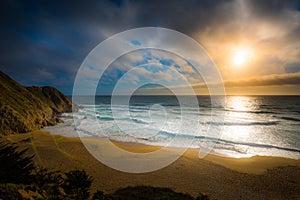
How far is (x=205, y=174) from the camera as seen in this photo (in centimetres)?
890

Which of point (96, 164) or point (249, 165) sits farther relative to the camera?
point (249, 165)

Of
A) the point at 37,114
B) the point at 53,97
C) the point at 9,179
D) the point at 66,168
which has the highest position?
the point at 53,97

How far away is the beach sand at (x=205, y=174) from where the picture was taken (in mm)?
7223

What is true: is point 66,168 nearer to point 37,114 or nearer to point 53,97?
point 37,114

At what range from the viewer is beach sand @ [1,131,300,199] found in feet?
23.7

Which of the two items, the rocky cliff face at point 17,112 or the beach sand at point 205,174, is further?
the rocky cliff face at point 17,112

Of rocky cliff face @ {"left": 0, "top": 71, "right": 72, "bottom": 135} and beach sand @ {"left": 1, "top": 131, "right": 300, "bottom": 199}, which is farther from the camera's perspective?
rocky cliff face @ {"left": 0, "top": 71, "right": 72, "bottom": 135}

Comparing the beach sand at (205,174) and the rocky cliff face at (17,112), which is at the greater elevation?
the rocky cliff face at (17,112)

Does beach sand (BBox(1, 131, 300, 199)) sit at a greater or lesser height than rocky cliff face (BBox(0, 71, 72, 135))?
lesser

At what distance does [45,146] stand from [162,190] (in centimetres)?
1022

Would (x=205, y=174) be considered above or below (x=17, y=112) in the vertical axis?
below

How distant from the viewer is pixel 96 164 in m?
9.64

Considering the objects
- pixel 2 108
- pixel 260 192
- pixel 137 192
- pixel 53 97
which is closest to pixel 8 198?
pixel 137 192

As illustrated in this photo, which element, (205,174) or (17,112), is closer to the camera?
(205,174)
